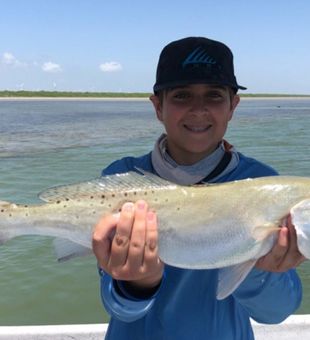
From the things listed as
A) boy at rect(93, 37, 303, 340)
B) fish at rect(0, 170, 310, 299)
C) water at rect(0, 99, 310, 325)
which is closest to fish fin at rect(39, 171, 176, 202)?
fish at rect(0, 170, 310, 299)

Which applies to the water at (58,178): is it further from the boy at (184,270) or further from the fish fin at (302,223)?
the fish fin at (302,223)

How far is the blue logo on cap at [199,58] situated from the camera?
2992mm

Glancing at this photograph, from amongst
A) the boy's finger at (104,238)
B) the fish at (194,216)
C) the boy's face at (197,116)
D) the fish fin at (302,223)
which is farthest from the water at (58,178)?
the fish fin at (302,223)

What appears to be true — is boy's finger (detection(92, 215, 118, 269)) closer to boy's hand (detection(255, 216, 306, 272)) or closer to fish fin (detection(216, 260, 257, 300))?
fish fin (detection(216, 260, 257, 300))

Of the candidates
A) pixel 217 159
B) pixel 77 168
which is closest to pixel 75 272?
pixel 217 159

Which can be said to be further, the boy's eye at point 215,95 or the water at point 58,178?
the water at point 58,178

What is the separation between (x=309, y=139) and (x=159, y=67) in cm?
2500

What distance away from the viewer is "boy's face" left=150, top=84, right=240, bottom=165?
3.07 metres

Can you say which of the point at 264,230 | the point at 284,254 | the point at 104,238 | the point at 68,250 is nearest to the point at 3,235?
the point at 68,250

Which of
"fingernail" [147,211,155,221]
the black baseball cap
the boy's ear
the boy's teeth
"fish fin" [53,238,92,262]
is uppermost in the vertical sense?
the black baseball cap

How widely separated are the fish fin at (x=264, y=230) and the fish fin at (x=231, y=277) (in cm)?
13

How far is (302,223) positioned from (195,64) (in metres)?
1.10

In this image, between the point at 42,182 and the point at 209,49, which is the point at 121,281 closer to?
the point at 209,49

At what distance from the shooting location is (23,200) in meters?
12.2
